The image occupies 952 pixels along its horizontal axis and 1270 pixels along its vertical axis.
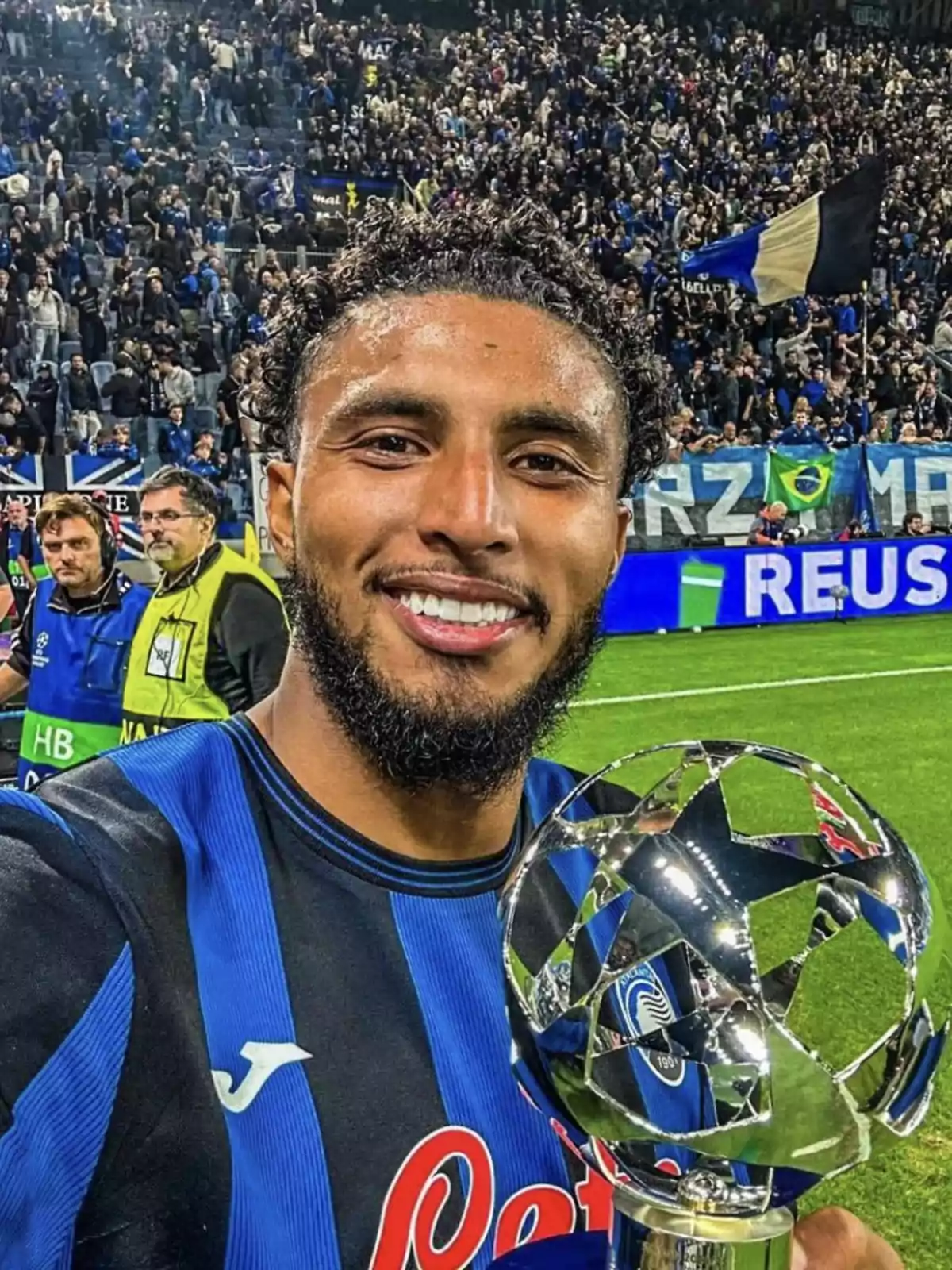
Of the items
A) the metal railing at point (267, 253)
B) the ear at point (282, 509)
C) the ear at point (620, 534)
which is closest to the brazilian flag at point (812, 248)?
the metal railing at point (267, 253)

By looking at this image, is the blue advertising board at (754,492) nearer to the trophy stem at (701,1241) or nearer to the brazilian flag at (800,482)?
the brazilian flag at (800,482)

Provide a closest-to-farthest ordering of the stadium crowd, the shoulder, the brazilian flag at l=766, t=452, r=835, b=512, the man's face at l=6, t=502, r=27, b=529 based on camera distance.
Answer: the shoulder
the man's face at l=6, t=502, r=27, b=529
the brazilian flag at l=766, t=452, r=835, b=512
the stadium crowd

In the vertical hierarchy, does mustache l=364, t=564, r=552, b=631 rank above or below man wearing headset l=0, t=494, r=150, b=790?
above

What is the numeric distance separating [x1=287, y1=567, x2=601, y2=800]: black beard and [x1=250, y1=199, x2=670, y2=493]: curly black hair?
0.26 m

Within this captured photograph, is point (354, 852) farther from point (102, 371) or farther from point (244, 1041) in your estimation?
point (102, 371)

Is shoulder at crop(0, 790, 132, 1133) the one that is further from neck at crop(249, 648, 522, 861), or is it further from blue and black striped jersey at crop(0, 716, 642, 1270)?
neck at crop(249, 648, 522, 861)

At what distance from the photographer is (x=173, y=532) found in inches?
184

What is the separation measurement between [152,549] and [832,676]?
735 cm

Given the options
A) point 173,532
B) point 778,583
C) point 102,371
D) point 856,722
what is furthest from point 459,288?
point 102,371

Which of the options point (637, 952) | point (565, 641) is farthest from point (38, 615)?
point (637, 952)

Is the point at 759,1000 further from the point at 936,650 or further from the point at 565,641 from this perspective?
the point at 936,650

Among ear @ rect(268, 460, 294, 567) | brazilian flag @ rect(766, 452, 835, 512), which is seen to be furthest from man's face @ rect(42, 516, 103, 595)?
brazilian flag @ rect(766, 452, 835, 512)

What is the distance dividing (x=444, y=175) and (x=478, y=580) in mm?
23367

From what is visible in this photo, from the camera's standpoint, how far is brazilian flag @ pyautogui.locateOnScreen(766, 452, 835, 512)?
46.4ft
